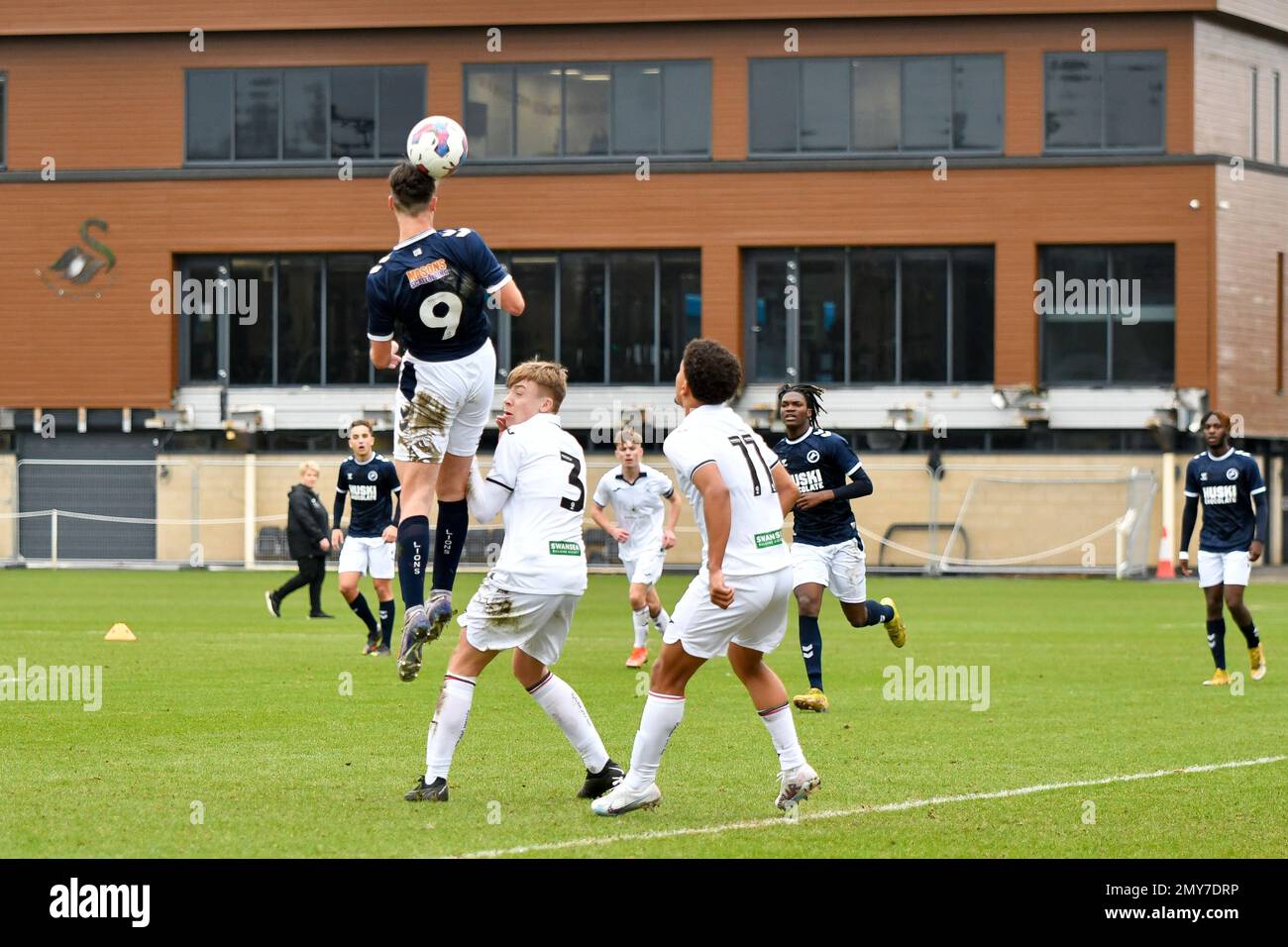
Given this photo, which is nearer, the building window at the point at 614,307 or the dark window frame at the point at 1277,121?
the building window at the point at 614,307

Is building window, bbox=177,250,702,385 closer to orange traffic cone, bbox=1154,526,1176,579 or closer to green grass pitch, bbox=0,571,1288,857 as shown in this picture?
orange traffic cone, bbox=1154,526,1176,579

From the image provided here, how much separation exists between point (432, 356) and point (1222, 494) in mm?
9638

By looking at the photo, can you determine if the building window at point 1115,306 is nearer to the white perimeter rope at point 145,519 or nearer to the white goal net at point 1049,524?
the white goal net at point 1049,524

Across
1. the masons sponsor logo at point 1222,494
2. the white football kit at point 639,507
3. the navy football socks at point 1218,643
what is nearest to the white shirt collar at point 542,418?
the navy football socks at point 1218,643

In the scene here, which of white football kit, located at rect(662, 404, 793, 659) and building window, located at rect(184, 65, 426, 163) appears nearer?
white football kit, located at rect(662, 404, 793, 659)

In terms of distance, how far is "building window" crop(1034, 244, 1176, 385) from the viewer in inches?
1670

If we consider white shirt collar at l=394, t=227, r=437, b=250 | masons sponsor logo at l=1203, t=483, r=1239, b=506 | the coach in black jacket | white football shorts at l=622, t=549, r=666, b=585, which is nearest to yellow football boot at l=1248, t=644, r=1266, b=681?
masons sponsor logo at l=1203, t=483, r=1239, b=506

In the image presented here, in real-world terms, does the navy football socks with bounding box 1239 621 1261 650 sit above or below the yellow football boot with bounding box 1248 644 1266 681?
above

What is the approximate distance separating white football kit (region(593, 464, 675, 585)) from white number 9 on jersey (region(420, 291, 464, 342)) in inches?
360

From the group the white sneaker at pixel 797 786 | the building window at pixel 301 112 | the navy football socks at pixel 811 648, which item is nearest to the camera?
the white sneaker at pixel 797 786

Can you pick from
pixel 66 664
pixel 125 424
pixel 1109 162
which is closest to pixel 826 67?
pixel 1109 162

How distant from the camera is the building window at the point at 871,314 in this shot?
4319 centimetres

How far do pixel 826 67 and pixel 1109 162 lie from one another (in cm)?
693
